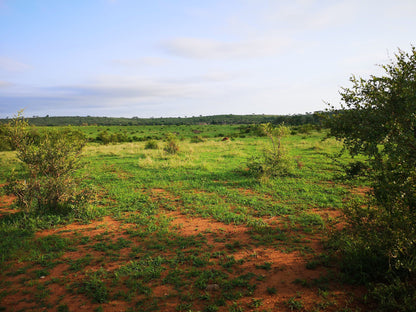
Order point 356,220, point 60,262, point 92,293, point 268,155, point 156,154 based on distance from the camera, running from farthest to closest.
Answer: point 156,154, point 268,155, point 60,262, point 356,220, point 92,293

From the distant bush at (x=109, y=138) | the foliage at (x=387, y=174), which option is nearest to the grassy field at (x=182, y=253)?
the foliage at (x=387, y=174)

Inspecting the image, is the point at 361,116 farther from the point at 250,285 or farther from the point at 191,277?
the point at 191,277

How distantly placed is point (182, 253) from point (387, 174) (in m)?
4.93

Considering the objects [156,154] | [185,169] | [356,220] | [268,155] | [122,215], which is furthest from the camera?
[156,154]

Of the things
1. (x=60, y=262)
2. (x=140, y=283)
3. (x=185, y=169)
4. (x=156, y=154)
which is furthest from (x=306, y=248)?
(x=156, y=154)

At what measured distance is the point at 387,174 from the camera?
4.44 m

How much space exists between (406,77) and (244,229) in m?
5.60

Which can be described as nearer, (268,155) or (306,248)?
(306,248)

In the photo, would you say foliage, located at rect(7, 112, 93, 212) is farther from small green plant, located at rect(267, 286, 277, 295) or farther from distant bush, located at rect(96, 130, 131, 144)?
distant bush, located at rect(96, 130, 131, 144)

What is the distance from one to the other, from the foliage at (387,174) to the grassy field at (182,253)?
1.99 ft

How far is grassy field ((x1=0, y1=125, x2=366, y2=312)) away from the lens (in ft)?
14.2

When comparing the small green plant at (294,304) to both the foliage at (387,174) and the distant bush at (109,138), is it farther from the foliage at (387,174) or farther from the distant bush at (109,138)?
the distant bush at (109,138)

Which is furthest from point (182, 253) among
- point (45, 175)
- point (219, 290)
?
point (45, 175)

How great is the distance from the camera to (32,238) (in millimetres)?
6938
